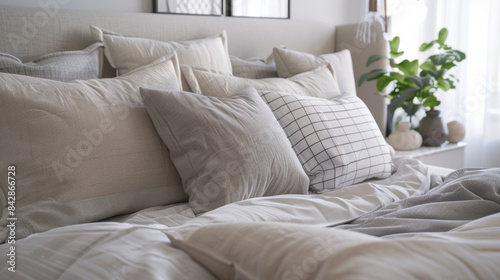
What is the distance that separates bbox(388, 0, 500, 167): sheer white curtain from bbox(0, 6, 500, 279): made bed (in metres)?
1.69

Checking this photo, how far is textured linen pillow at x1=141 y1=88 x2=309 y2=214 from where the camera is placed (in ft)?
4.96

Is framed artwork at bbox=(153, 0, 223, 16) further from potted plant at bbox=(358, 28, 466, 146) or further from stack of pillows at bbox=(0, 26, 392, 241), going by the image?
potted plant at bbox=(358, 28, 466, 146)

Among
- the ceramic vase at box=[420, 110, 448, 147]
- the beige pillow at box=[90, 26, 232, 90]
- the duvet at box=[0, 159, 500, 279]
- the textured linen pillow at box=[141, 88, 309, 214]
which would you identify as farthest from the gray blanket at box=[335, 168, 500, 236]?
the ceramic vase at box=[420, 110, 448, 147]

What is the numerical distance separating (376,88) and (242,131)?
1.69 m

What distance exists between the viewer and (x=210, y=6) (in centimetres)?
262

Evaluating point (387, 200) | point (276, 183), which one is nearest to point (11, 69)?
point (276, 183)

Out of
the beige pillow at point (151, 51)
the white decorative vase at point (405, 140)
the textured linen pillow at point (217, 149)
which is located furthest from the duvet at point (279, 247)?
the white decorative vase at point (405, 140)

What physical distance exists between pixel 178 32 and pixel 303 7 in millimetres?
1102

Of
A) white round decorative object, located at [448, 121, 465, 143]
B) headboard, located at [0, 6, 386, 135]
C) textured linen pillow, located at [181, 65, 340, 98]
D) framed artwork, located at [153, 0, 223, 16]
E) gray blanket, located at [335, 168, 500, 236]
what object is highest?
framed artwork, located at [153, 0, 223, 16]

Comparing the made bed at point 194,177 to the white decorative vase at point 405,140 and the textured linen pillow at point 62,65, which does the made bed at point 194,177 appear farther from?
the white decorative vase at point 405,140

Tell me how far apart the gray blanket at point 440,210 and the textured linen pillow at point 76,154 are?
1.93ft

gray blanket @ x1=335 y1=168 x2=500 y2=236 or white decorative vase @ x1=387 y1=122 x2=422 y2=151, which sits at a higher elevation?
gray blanket @ x1=335 y1=168 x2=500 y2=236

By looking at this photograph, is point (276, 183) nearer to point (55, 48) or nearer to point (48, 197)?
point (48, 197)

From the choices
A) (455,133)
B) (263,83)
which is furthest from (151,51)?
(455,133)
